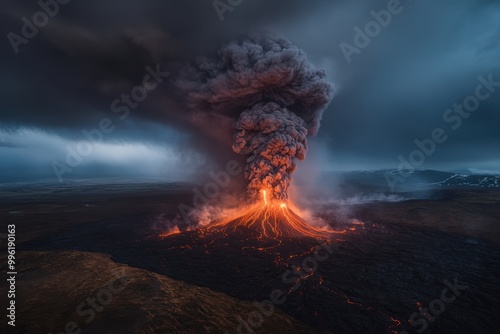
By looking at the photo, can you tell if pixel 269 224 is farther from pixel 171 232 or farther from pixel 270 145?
pixel 171 232

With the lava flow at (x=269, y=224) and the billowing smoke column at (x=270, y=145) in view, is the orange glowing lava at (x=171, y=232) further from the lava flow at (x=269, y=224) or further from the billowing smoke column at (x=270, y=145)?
the billowing smoke column at (x=270, y=145)

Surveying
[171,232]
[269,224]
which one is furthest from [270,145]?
[171,232]

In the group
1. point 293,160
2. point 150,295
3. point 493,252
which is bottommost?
point 150,295

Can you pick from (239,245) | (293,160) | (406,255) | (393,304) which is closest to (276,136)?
(293,160)

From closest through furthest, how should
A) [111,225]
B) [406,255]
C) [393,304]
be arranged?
[393,304]
[406,255]
[111,225]

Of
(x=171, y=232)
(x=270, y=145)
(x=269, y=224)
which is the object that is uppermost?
(x=270, y=145)

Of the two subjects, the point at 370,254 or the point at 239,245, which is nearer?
the point at 370,254

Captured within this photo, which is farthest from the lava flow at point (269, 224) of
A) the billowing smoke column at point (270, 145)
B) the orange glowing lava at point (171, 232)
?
the orange glowing lava at point (171, 232)

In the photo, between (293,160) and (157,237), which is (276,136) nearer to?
(293,160)
